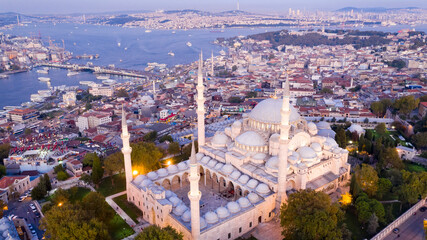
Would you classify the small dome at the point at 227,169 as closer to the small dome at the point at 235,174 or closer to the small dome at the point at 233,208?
the small dome at the point at 235,174

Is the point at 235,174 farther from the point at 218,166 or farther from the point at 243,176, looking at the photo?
the point at 218,166

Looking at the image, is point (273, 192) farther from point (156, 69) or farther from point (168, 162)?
point (156, 69)

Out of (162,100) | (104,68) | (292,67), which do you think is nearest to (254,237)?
(162,100)

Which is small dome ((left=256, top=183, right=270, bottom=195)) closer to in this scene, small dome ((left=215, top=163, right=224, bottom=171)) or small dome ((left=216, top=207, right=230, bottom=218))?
small dome ((left=216, top=207, right=230, bottom=218))

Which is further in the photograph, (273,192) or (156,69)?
(156,69)

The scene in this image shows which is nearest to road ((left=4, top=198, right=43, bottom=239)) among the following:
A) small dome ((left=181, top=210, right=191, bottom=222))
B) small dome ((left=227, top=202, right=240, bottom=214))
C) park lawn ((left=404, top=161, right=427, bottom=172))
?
small dome ((left=181, top=210, right=191, bottom=222))

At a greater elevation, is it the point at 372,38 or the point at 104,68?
the point at 372,38

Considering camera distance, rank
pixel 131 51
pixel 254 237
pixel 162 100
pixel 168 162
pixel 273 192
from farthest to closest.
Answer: pixel 131 51, pixel 162 100, pixel 168 162, pixel 273 192, pixel 254 237
